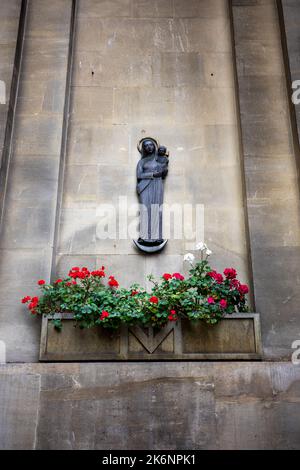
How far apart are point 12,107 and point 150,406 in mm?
6234

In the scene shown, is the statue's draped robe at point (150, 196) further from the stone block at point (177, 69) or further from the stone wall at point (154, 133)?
the stone block at point (177, 69)

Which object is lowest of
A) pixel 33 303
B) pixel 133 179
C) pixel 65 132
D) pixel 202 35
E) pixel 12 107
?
pixel 33 303

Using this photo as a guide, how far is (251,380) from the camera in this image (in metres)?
7.91

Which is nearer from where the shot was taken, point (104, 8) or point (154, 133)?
point (154, 133)

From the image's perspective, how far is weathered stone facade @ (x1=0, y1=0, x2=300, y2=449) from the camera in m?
7.70

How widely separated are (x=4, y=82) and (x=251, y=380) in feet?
23.4

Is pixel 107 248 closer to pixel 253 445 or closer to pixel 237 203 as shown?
pixel 237 203

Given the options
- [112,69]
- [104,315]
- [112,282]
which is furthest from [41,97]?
[104,315]

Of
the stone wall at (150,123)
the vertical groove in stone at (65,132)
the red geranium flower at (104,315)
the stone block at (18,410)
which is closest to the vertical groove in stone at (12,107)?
the vertical groove in stone at (65,132)

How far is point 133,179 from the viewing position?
33.5 ft

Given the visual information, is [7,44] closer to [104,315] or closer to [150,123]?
[150,123]

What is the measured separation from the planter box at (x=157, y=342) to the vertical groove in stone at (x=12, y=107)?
2.63 metres

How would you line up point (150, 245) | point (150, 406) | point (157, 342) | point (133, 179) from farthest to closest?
point (133, 179)
point (150, 245)
point (157, 342)
point (150, 406)

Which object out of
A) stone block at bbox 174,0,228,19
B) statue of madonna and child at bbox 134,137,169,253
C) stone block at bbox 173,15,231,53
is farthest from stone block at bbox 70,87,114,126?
stone block at bbox 174,0,228,19
